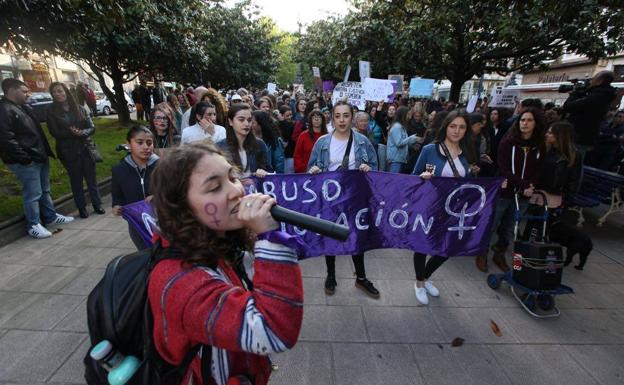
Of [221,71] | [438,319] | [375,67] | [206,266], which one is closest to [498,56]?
[375,67]

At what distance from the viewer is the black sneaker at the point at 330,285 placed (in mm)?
3637

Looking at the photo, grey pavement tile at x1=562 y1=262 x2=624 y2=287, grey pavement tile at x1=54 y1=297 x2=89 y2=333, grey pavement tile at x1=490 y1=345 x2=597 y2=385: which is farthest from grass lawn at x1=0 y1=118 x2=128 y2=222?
grey pavement tile at x1=562 y1=262 x2=624 y2=287

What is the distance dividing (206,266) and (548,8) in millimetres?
4943

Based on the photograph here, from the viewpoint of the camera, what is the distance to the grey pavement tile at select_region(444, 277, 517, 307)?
3.54 meters

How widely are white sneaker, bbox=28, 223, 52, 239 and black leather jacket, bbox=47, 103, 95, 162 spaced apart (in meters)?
1.16

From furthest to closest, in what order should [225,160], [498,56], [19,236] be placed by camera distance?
[498,56] < [19,236] < [225,160]

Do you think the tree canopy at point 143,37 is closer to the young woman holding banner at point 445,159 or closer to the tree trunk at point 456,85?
the young woman holding banner at point 445,159

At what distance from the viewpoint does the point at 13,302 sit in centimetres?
333

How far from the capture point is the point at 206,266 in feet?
3.45

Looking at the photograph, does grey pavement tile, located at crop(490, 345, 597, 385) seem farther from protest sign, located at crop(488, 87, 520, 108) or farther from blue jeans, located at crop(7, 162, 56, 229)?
protest sign, located at crop(488, 87, 520, 108)

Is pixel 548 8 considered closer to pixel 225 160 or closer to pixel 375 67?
pixel 225 160

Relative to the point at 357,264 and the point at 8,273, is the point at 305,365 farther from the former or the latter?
the point at 8,273

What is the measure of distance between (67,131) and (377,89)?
6.07 m

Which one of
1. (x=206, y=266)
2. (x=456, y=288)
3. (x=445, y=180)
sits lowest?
(x=456, y=288)
